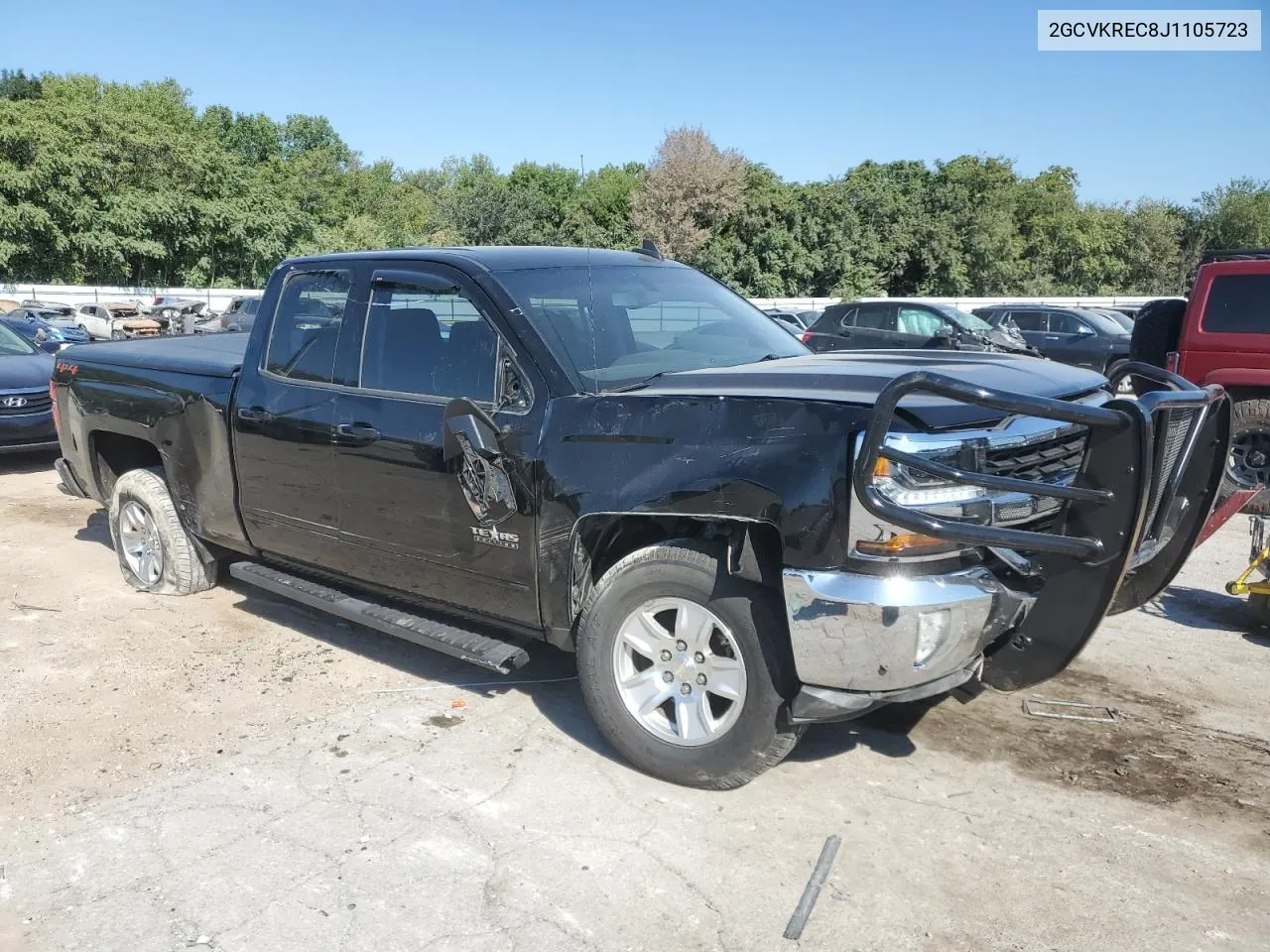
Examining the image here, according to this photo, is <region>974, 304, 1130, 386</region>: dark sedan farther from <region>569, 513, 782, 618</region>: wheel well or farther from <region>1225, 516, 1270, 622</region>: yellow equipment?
<region>569, 513, 782, 618</region>: wheel well

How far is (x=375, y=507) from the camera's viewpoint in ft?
14.5

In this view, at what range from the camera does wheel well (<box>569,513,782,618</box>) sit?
3348 mm

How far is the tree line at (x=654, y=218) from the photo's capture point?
46031mm

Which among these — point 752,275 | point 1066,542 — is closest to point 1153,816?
point 1066,542

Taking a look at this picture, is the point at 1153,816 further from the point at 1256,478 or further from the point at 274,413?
the point at 1256,478

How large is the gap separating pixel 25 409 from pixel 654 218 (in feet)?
159

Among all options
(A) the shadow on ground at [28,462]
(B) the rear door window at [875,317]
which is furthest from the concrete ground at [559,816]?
(B) the rear door window at [875,317]

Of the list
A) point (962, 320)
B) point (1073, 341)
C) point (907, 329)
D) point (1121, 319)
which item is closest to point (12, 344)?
point (907, 329)

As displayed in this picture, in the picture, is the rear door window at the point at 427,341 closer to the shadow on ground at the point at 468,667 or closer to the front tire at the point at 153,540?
the shadow on ground at the point at 468,667

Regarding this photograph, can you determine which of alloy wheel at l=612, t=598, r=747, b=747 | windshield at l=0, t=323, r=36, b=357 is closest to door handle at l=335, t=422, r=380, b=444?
alloy wheel at l=612, t=598, r=747, b=747

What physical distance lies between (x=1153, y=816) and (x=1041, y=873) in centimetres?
61

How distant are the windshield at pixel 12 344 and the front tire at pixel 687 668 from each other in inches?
380

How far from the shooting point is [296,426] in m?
4.74

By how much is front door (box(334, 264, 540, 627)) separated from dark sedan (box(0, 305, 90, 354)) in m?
17.8
